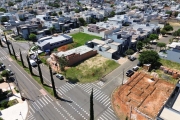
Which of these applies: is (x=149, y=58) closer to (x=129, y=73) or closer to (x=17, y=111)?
(x=129, y=73)

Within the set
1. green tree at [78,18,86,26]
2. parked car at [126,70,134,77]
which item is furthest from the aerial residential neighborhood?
green tree at [78,18,86,26]

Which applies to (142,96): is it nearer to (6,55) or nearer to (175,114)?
(175,114)

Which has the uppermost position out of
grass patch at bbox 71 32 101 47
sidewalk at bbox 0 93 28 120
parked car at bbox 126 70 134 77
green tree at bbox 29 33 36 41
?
green tree at bbox 29 33 36 41

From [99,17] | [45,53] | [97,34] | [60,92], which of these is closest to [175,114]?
[60,92]

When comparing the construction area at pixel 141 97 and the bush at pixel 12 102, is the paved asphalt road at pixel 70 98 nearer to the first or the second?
the construction area at pixel 141 97

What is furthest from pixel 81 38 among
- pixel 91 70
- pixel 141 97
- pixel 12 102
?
pixel 12 102

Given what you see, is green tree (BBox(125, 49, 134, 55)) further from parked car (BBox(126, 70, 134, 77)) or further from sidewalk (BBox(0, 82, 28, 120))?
sidewalk (BBox(0, 82, 28, 120))
